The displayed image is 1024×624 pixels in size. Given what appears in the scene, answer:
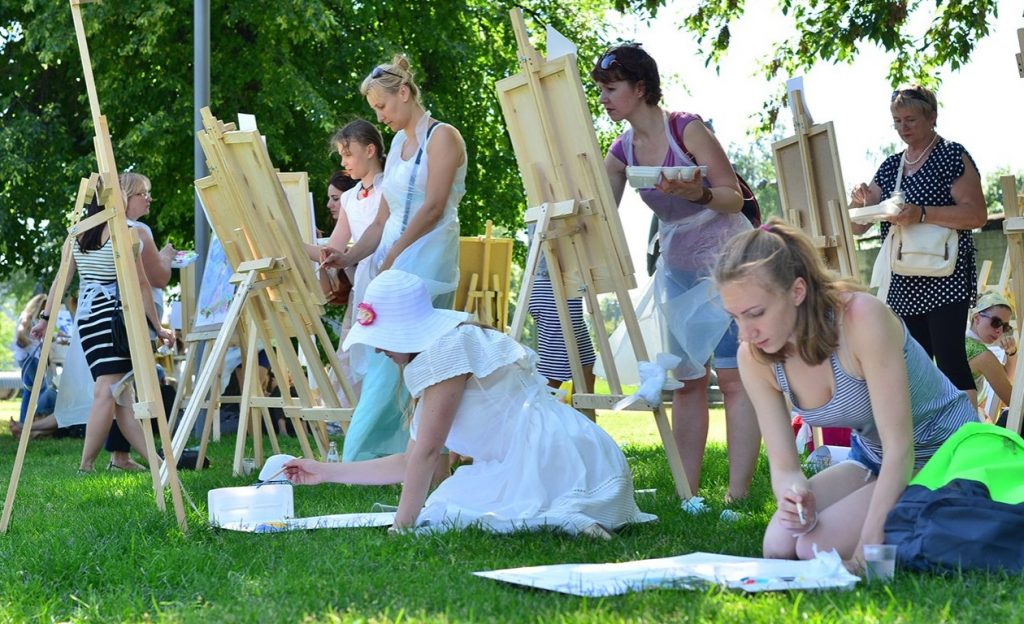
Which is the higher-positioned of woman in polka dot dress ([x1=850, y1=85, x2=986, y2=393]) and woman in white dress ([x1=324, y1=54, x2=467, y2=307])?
woman in white dress ([x1=324, y1=54, x2=467, y2=307])

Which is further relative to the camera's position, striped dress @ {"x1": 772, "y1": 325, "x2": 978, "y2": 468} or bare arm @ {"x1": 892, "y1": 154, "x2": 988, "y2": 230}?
bare arm @ {"x1": 892, "y1": 154, "x2": 988, "y2": 230}

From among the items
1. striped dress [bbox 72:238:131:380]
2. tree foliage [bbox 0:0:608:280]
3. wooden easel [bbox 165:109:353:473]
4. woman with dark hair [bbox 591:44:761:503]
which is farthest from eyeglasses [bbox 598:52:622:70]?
tree foliage [bbox 0:0:608:280]


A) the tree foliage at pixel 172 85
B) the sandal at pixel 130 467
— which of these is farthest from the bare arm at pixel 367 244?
the tree foliage at pixel 172 85

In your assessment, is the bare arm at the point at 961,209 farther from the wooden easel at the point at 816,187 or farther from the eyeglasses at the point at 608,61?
the eyeglasses at the point at 608,61

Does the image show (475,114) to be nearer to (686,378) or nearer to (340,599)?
(686,378)

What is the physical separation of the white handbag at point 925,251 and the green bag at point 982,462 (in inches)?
Answer: 81.0

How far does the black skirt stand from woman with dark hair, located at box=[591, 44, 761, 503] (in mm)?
2886

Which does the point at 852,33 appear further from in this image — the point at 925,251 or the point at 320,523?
the point at 320,523

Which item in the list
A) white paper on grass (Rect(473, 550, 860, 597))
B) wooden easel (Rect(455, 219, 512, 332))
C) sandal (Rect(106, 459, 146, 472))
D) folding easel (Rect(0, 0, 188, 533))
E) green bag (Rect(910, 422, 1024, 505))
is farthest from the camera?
wooden easel (Rect(455, 219, 512, 332))

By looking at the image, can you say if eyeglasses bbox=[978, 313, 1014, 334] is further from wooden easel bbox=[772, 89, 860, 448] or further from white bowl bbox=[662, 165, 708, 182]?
white bowl bbox=[662, 165, 708, 182]

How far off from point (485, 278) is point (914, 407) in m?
5.36

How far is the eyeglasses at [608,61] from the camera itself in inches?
184

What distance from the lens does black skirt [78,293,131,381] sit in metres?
6.25

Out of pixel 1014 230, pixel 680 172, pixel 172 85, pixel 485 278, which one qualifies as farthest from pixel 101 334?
pixel 172 85
